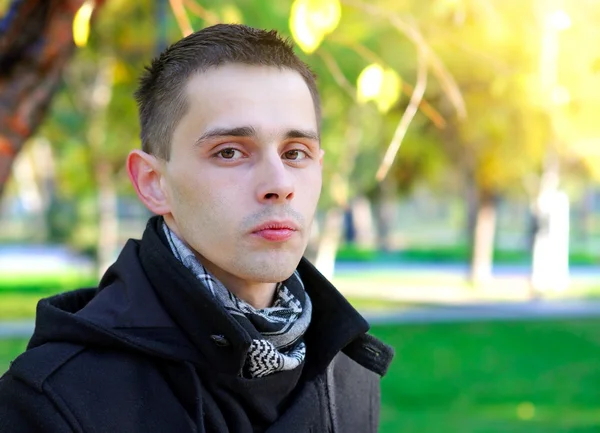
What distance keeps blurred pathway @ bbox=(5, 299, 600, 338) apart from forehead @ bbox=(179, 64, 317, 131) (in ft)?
40.6

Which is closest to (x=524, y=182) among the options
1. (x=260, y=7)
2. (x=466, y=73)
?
(x=466, y=73)

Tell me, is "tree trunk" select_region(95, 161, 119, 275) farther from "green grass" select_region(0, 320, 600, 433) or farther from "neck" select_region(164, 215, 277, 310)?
"neck" select_region(164, 215, 277, 310)

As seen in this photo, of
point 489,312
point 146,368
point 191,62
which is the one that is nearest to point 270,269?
point 146,368

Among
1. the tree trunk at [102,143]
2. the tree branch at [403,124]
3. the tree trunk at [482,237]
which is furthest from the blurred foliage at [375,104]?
the tree branch at [403,124]

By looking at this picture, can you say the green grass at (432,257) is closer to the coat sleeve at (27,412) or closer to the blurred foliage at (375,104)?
the blurred foliage at (375,104)

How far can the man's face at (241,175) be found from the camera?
1905 millimetres

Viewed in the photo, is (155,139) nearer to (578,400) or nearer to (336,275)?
(578,400)

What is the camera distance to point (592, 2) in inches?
226

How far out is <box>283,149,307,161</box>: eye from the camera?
6.53 ft

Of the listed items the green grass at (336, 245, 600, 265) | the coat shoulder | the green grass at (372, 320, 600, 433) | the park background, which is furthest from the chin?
the green grass at (336, 245, 600, 265)

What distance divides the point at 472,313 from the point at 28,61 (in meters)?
14.2

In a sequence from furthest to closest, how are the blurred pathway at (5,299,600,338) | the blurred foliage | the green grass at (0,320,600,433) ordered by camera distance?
the blurred pathway at (5,299,600,338) < the blurred foliage < the green grass at (0,320,600,433)

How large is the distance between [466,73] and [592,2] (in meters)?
12.7

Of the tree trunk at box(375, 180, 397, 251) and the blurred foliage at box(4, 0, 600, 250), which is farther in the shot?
the tree trunk at box(375, 180, 397, 251)
